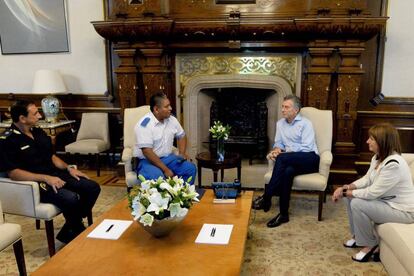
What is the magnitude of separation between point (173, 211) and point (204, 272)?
36 cm

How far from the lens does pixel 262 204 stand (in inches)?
136

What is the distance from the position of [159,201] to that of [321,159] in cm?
188

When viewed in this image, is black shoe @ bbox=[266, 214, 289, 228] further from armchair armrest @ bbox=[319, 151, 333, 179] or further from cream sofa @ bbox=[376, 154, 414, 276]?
cream sofa @ bbox=[376, 154, 414, 276]

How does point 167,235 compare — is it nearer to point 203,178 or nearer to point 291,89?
point 203,178

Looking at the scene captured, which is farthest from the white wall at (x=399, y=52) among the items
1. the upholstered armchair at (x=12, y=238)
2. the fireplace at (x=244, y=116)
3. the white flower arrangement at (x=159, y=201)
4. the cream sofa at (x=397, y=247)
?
the upholstered armchair at (x=12, y=238)

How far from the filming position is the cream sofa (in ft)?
6.14

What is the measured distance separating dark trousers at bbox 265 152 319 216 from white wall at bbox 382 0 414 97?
5.38 feet

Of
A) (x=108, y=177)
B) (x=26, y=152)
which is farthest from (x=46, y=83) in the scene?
(x=26, y=152)

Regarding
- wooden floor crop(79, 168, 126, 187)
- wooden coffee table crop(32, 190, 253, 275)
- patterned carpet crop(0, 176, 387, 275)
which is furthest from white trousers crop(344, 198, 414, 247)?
wooden floor crop(79, 168, 126, 187)

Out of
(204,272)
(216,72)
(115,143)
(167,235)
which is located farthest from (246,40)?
(204,272)

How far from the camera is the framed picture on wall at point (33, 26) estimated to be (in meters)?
4.76

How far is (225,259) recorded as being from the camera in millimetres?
1789

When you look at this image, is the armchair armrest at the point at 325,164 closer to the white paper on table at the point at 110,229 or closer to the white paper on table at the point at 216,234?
the white paper on table at the point at 216,234

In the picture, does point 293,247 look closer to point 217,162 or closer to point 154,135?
point 217,162
